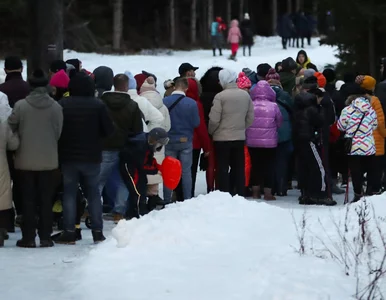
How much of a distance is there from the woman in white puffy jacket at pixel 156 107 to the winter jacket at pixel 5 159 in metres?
2.92

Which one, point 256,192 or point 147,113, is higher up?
point 147,113

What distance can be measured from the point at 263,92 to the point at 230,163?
1147mm

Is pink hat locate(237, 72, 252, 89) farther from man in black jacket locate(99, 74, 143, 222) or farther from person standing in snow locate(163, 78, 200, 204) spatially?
man in black jacket locate(99, 74, 143, 222)

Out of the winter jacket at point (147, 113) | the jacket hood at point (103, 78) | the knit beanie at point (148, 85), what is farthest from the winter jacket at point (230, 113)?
the jacket hood at point (103, 78)

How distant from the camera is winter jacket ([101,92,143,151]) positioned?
11438mm

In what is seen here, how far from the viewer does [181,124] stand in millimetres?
13234

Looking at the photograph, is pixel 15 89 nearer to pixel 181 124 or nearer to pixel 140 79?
pixel 181 124

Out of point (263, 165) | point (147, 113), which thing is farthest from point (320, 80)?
point (147, 113)

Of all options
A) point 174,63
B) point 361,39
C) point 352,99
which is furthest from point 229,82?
point 174,63

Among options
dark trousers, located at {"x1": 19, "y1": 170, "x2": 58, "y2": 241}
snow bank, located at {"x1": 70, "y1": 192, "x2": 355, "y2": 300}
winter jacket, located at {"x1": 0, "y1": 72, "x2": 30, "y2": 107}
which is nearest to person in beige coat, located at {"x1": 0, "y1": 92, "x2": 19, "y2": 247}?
dark trousers, located at {"x1": 19, "y1": 170, "x2": 58, "y2": 241}

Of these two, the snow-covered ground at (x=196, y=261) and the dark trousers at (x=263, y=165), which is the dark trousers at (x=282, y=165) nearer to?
the dark trousers at (x=263, y=165)

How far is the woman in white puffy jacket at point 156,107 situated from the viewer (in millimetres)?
12938

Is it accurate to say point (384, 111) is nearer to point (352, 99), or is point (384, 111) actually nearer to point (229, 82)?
point (352, 99)

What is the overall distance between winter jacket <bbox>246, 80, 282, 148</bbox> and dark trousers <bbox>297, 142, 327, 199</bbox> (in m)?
0.45
